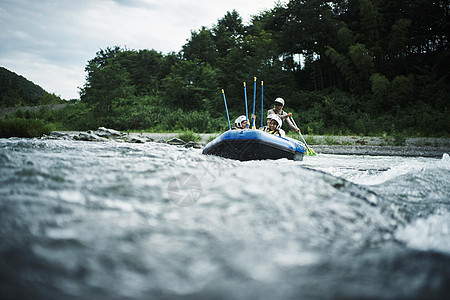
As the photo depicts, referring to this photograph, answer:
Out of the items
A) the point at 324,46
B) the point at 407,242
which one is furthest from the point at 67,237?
the point at 324,46

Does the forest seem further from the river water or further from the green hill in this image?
the river water

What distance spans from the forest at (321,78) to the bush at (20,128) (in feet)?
21.4

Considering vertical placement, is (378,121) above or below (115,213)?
above

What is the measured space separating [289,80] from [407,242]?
62.4ft

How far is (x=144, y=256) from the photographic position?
1.12 meters

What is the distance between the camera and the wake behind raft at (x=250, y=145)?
16.7 ft

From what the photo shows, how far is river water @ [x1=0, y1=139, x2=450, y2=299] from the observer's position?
101cm

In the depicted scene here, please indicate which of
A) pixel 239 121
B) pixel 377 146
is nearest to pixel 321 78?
pixel 377 146

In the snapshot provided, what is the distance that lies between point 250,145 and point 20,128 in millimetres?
9095

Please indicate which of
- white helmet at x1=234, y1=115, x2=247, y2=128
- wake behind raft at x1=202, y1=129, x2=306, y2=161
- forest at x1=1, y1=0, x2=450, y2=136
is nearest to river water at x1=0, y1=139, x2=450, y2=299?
wake behind raft at x1=202, y1=129, x2=306, y2=161

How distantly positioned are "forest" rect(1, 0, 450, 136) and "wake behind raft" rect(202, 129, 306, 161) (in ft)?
31.1

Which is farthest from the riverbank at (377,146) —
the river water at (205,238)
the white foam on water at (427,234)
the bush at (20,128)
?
the white foam on water at (427,234)

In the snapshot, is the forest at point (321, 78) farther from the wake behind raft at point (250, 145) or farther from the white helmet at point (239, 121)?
the wake behind raft at point (250, 145)

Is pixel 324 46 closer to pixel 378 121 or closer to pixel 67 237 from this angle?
pixel 378 121
